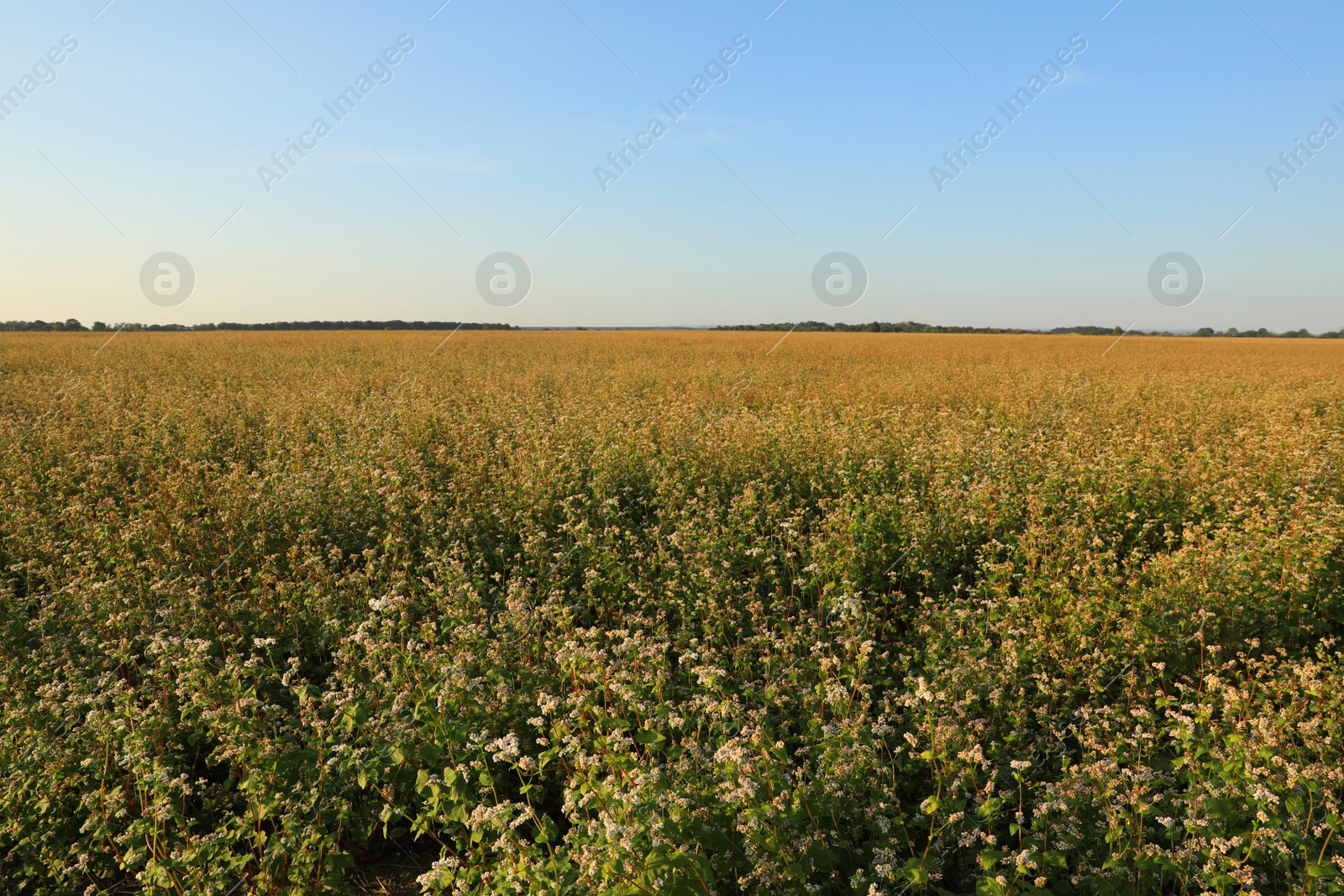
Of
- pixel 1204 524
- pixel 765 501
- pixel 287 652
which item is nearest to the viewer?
Answer: pixel 287 652

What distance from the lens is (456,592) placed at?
15.1ft

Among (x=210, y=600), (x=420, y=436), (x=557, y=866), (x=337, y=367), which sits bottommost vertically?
(x=557, y=866)

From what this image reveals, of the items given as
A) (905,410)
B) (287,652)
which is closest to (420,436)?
(287,652)

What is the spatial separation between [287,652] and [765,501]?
4.63 m

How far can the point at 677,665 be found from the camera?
4.83 meters

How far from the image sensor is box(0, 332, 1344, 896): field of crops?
8.86ft

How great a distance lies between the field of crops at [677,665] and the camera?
2.70m

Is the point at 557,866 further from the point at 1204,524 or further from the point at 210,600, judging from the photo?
the point at 1204,524

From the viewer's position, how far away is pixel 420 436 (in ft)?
33.0

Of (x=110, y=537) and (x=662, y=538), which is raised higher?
(x=110, y=537)

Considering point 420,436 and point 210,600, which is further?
point 420,436

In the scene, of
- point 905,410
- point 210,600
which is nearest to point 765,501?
point 210,600

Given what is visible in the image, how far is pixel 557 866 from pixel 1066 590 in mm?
4076

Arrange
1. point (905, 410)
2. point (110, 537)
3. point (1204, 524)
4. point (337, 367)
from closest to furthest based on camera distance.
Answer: point (1204, 524), point (110, 537), point (905, 410), point (337, 367)
